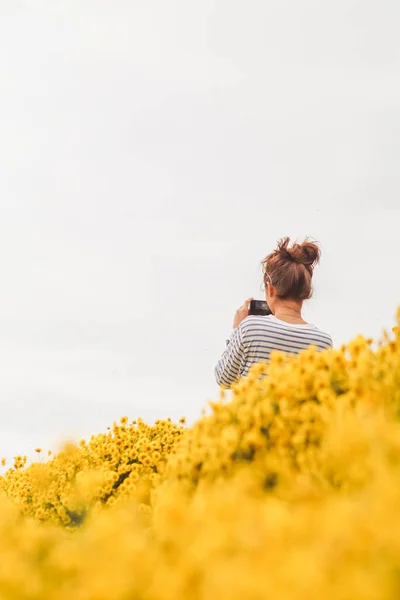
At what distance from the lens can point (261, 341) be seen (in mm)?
5883

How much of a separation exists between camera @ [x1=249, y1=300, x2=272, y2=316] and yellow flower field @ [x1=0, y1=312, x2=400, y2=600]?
2596 millimetres

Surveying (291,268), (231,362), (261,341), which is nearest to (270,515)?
(261,341)

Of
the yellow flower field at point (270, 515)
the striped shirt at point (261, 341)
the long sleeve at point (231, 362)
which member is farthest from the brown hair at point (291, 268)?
the yellow flower field at point (270, 515)

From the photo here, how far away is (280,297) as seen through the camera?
249 inches

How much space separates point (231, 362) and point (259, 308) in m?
0.91

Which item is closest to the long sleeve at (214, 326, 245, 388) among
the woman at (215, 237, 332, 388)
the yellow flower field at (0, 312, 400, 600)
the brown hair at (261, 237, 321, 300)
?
the woman at (215, 237, 332, 388)

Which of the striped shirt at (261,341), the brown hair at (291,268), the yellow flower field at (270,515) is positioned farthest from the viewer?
the brown hair at (291,268)

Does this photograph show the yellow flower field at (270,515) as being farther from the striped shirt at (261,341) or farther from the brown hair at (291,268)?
the brown hair at (291,268)

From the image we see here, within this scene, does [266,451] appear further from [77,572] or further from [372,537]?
[372,537]

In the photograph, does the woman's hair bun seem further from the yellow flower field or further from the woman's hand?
the yellow flower field

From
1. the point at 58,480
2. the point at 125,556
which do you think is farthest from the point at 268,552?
the point at 58,480

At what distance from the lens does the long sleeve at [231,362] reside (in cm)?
596

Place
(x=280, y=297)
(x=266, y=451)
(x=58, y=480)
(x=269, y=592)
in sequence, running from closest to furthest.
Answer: (x=269, y=592), (x=266, y=451), (x=280, y=297), (x=58, y=480)

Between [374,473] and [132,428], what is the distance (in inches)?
216
